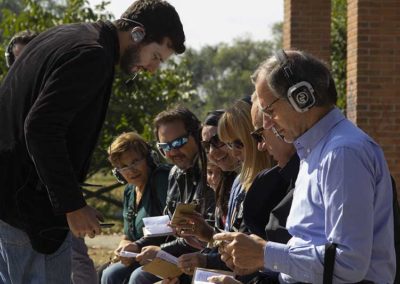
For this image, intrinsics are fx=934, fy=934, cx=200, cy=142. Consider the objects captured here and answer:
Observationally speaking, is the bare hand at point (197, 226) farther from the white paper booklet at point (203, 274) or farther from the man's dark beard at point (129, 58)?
the man's dark beard at point (129, 58)

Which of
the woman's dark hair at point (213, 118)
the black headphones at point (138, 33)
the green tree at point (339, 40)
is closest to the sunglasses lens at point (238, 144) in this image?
the woman's dark hair at point (213, 118)

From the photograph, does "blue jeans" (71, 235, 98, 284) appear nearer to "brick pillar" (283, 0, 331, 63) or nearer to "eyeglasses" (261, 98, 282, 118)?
"eyeglasses" (261, 98, 282, 118)

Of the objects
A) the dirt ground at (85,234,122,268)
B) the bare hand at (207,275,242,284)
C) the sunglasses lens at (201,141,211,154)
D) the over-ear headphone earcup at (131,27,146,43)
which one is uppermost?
the over-ear headphone earcup at (131,27,146,43)

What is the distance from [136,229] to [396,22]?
468 cm

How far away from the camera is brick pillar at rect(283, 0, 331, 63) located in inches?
480

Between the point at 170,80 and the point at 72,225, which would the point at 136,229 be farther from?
the point at 170,80

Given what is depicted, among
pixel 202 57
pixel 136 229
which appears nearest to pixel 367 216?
pixel 136 229

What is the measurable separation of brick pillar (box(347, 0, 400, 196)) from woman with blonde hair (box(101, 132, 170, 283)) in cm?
388

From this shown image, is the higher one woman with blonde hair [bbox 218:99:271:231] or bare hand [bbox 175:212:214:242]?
woman with blonde hair [bbox 218:99:271:231]

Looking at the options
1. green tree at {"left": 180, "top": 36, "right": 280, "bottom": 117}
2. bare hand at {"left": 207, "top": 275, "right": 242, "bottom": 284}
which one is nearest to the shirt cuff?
bare hand at {"left": 207, "top": 275, "right": 242, "bottom": 284}

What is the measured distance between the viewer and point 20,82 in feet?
14.6

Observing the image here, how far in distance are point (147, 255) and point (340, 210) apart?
9.99ft

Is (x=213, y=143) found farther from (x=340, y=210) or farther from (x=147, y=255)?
(x=340, y=210)

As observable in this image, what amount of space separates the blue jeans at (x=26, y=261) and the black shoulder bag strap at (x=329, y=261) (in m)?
1.61
